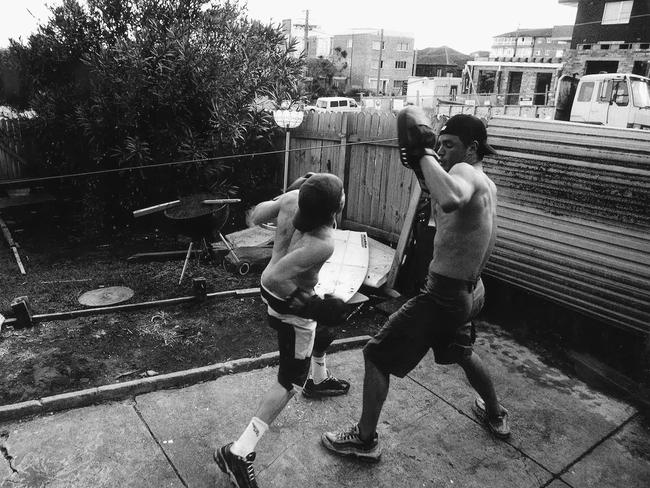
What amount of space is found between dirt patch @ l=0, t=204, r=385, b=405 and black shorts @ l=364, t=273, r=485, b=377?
1.78m

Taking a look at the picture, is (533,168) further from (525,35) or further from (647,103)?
(525,35)

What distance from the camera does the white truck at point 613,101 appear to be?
15195mm

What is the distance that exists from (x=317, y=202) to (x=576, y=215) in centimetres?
297

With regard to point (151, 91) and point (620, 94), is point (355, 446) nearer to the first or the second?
point (151, 91)

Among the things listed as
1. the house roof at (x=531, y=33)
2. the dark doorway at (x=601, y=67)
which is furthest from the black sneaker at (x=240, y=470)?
the house roof at (x=531, y=33)

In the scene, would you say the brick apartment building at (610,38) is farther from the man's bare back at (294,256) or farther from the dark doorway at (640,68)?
the man's bare back at (294,256)

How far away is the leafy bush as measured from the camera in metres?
7.10

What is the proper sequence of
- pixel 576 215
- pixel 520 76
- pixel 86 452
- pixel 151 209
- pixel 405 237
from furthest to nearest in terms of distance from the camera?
pixel 520 76 → pixel 405 237 → pixel 151 209 → pixel 576 215 → pixel 86 452

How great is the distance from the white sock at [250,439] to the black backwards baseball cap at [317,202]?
3.72 ft

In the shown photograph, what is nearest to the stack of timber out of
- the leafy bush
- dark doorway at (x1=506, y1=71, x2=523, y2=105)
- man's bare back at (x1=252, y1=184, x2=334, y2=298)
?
man's bare back at (x1=252, y1=184, x2=334, y2=298)

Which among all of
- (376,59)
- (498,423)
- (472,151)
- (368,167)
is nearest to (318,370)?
(498,423)

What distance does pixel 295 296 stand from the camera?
2.46m

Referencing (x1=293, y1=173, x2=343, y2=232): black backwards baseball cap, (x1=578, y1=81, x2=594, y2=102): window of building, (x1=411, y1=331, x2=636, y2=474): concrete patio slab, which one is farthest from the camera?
(x1=578, y1=81, x2=594, y2=102): window of building

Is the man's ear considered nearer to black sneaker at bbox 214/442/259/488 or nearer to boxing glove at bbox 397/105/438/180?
A: boxing glove at bbox 397/105/438/180
